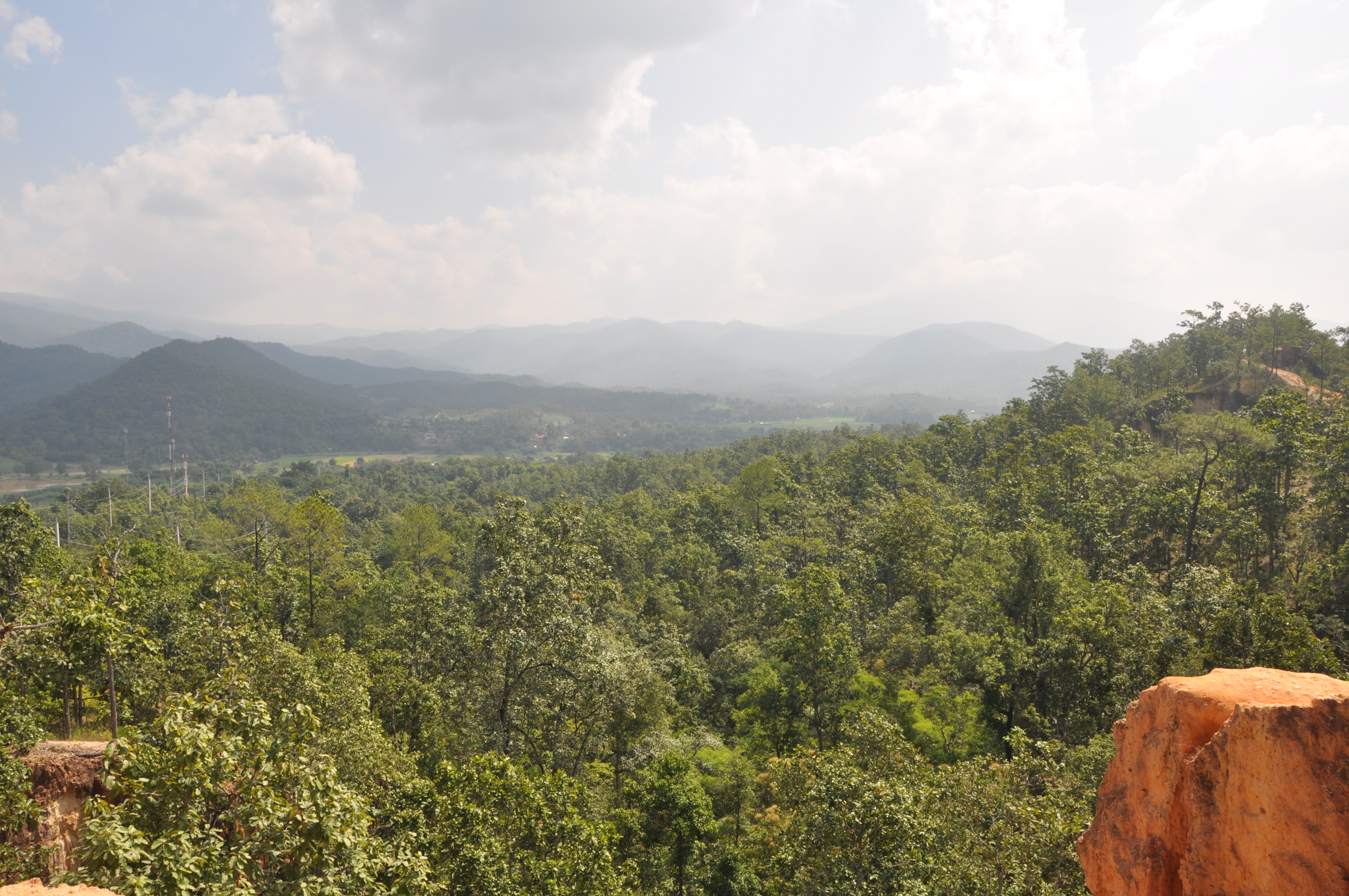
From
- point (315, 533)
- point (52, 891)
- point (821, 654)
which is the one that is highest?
point (52, 891)

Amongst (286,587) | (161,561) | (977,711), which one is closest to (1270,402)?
(977,711)

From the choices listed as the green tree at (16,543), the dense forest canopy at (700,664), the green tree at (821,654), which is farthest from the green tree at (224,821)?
the green tree at (821,654)

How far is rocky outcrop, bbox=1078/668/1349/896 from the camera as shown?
5.94 m

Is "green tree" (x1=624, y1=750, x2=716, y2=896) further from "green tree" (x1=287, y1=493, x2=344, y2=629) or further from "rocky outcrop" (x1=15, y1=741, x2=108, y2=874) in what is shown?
"green tree" (x1=287, y1=493, x2=344, y2=629)

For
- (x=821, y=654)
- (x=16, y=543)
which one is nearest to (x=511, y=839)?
(x=821, y=654)

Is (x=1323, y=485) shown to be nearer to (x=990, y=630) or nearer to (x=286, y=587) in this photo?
(x=990, y=630)

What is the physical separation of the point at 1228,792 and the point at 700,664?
2999 centimetres

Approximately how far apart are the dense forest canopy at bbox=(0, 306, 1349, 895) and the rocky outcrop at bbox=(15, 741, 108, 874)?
1.56m

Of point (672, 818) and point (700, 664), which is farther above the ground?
point (672, 818)

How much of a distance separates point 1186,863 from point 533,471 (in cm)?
13696

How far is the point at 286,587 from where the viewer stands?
29.6m

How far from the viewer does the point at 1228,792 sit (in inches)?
261

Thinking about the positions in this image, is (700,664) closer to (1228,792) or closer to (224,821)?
(224,821)

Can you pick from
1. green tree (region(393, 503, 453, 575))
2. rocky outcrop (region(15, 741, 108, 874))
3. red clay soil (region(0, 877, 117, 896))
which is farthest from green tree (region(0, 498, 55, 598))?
green tree (region(393, 503, 453, 575))
